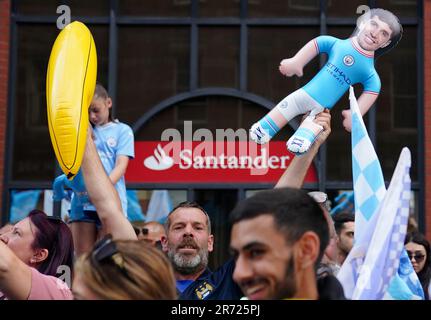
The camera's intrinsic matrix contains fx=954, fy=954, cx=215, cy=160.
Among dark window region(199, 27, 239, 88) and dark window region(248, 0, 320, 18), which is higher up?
dark window region(248, 0, 320, 18)

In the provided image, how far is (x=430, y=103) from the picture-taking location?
8.94 metres

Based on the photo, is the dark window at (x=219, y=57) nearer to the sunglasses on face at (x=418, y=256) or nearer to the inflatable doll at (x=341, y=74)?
the sunglasses on face at (x=418, y=256)

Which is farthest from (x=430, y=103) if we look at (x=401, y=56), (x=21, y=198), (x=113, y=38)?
(x=21, y=198)

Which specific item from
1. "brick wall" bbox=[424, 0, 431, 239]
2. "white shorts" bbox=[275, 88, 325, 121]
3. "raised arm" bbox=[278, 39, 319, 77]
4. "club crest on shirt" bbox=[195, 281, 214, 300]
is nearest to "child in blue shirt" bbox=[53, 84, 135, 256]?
"raised arm" bbox=[278, 39, 319, 77]

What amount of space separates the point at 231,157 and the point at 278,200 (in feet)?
20.4

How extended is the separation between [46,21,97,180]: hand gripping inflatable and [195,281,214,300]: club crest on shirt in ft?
2.51

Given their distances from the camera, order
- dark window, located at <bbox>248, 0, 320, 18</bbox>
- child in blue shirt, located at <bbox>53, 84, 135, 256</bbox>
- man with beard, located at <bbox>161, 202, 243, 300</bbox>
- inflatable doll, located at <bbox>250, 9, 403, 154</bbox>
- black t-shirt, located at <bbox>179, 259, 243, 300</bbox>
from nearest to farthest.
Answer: black t-shirt, located at <bbox>179, 259, 243, 300</bbox>
man with beard, located at <bbox>161, 202, 243, 300</bbox>
inflatable doll, located at <bbox>250, 9, 403, 154</bbox>
child in blue shirt, located at <bbox>53, 84, 135, 256</bbox>
dark window, located at <bbox>248, 0, 320, 18</bbox>

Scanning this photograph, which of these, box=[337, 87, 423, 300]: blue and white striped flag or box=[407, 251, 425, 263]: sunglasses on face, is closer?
box=[337, 87, 423, 300]: blue and white striped flag

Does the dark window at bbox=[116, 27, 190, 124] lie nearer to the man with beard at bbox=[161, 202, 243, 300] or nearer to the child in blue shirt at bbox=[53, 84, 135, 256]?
the child in blue shirt at bbox=[53, 84, 135, 256]

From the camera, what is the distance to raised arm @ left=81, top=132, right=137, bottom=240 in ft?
11.8

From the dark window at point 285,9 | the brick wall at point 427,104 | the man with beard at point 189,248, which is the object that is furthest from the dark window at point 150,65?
the man with beard at point 189,248

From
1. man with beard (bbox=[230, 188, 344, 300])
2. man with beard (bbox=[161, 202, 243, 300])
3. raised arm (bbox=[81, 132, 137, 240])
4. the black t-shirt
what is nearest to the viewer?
man with beard (bbox=[230, 188, 344, 300])

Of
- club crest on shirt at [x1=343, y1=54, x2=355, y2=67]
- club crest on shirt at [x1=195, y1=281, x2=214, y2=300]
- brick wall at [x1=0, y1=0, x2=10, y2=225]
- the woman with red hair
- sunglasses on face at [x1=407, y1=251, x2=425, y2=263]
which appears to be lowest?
club crest on shirt at [x1=195, y1=281, x2=214, y2=300]
